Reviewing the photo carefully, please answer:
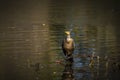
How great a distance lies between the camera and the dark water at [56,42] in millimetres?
5363

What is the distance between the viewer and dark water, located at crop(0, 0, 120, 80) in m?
5.36

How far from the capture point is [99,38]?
7184 millimetres

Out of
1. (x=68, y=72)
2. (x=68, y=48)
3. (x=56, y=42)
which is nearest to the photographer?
(x=68, y=72)

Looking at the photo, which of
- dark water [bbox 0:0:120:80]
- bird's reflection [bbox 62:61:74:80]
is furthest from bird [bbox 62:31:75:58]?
bird's reflection [bbox 62:61:74:80]

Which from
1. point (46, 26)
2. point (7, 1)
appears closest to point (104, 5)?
point (7, 1)

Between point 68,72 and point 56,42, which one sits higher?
point 56,42

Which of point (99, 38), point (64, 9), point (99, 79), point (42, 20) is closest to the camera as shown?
point (99, 79)

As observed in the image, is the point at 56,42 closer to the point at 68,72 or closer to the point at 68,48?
the point at 68,48

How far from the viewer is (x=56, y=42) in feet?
22.4

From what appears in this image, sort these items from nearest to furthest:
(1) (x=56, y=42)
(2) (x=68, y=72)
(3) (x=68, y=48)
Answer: (2) (x=68, y=72), (3) (x=68, y=48), (1) (x=56, y=42)

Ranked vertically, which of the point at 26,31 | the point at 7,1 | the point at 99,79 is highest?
the point at 7,1

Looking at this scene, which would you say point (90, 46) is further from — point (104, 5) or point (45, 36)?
point (104, 5)

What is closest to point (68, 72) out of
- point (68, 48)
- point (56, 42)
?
point (68, 48)

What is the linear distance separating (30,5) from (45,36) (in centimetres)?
461
